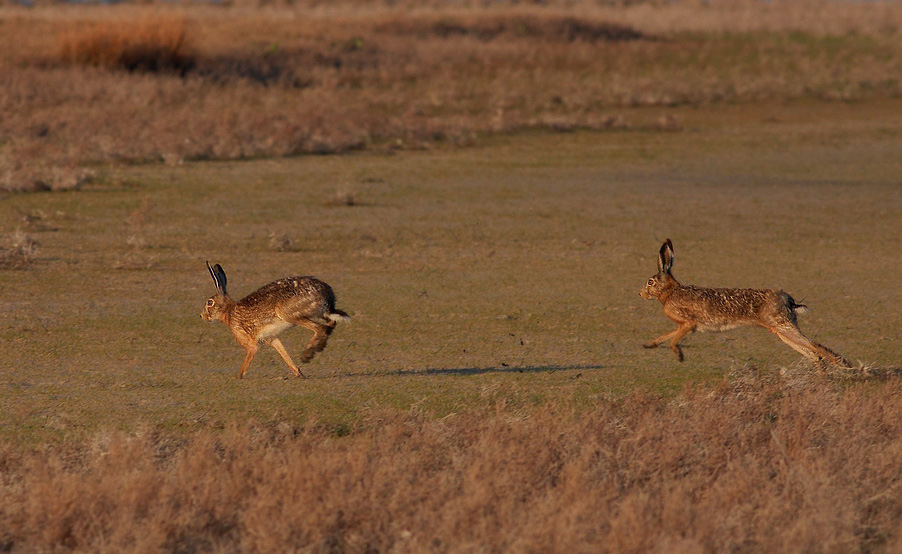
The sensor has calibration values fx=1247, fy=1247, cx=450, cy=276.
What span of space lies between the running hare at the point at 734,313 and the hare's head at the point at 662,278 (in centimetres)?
1

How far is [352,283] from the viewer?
41.4 ft

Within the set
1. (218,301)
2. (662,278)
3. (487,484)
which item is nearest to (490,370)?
(662,278)

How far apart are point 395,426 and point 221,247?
284 inches

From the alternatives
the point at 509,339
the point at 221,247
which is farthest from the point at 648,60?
the point at 509,339

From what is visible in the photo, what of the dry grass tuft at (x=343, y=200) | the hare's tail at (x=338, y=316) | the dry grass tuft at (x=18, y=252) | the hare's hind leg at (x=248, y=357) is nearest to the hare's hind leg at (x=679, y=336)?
the hare's tail at (x=338, y=316)

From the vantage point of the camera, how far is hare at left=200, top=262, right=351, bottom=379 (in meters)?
8.71

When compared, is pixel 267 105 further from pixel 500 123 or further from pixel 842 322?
pixel 842 322

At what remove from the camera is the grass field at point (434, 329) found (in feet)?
20.7

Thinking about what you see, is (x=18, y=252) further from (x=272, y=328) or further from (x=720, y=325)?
(x=720, y=325)

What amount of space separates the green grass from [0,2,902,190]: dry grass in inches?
71.8

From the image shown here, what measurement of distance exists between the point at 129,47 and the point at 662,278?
21734 mm

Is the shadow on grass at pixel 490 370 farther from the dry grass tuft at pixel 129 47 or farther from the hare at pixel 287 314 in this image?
the dry grass tuft at pixel 129 47

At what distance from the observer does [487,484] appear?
256 inches

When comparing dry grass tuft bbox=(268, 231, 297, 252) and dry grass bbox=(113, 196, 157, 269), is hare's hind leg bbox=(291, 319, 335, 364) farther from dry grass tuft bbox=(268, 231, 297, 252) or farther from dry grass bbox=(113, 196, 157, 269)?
dry grass tuft bbox=(268, 231, 297, 252)
